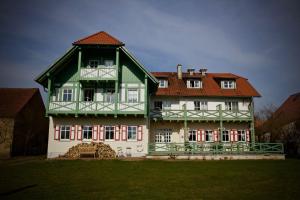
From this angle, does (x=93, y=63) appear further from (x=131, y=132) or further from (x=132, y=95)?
(x=131, y=132)

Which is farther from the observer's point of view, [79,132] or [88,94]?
[88,94]

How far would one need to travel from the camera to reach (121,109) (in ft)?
80.5

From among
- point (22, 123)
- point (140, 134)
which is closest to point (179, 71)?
point (140, 134)

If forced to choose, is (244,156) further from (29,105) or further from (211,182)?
(29,105)

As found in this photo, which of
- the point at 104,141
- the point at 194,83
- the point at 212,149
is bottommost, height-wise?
the point at 212,149

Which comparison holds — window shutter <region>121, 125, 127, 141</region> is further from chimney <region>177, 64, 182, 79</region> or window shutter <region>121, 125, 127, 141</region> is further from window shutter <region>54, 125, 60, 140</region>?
chimney <region>177, 64, 182, 79</region>

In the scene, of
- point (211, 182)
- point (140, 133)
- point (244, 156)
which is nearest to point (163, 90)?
point (140, 133)

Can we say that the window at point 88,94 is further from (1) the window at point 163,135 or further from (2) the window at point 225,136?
(2) the window at point 225,136

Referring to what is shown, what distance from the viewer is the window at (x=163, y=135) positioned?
95.9 ft

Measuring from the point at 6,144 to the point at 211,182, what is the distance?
77.3 feet

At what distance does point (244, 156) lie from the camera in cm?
2400

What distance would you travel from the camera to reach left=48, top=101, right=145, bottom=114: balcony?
24375mm

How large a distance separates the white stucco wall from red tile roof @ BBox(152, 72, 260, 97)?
5919mm

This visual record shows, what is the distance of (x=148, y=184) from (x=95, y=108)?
13.4 metres
